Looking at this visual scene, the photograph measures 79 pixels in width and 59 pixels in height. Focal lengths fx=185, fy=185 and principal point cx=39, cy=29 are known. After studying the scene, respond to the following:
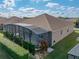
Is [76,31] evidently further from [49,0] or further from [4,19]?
[4,19]

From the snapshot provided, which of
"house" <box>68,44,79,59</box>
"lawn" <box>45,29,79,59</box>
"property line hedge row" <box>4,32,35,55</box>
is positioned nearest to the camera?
"house" <box>68,44,79,59</box>

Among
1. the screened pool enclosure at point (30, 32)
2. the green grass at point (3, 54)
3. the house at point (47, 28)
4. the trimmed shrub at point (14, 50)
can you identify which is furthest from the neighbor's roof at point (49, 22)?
the green grass at point (3, 54)

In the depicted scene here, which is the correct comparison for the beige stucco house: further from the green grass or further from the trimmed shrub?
the green grass

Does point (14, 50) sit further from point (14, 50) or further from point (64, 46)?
point (64, 46)

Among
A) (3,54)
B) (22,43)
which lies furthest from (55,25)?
(3,54)

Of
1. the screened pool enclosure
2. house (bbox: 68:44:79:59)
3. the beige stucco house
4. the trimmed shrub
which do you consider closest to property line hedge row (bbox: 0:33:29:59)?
the trimmed shrub

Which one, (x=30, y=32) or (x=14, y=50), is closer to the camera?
(x=30, y=32)

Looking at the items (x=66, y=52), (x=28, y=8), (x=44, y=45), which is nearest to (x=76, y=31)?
(x=66, y=52)

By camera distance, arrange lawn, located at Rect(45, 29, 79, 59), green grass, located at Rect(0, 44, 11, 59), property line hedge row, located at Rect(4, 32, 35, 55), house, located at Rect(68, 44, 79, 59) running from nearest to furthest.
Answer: house, located at Rect(68, 44, 79, 59) < lawn, located at Rect(45, 29, 79, 59) < property line hedge row, located at Rect(4, 32, 35, 55) < green grass, located at Rect(0, 44, 11, 59)
